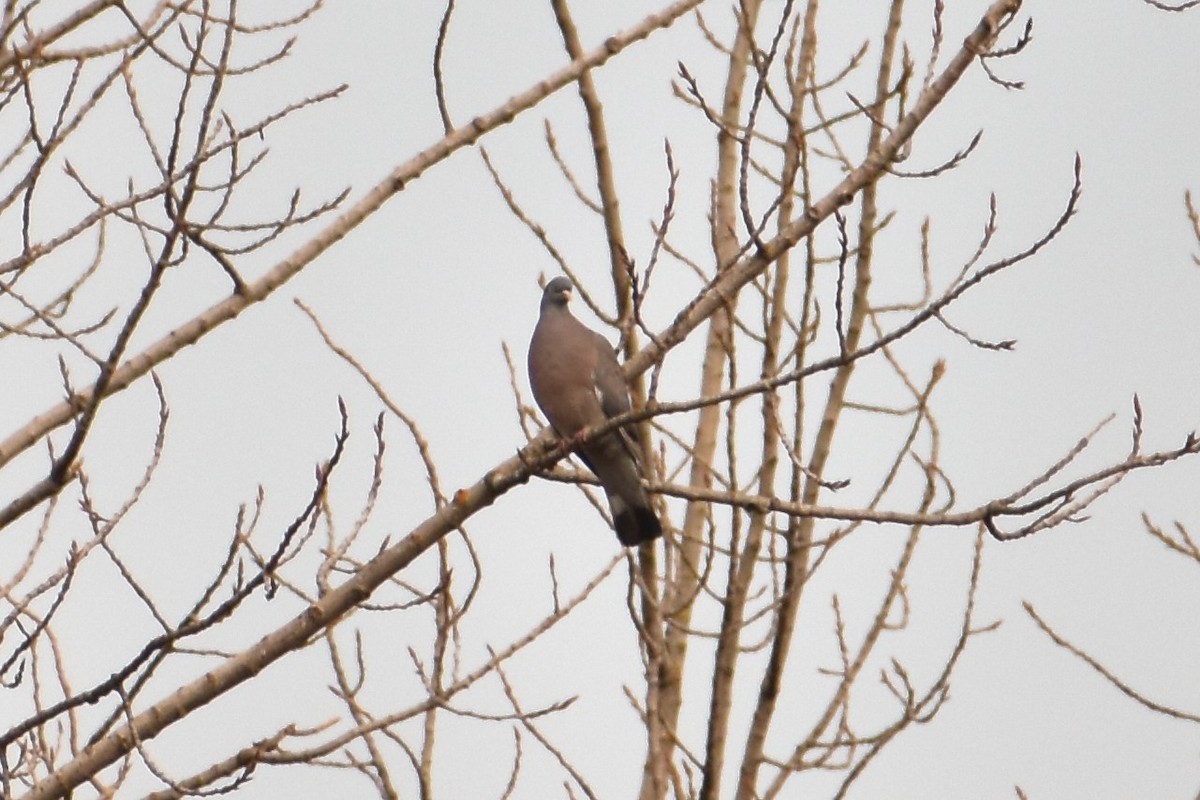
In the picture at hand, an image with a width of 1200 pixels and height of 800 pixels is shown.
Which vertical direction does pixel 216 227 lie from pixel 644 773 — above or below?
above

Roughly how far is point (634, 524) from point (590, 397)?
525mm

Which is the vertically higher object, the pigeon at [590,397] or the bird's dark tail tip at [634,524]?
the pigeon at [590,397]

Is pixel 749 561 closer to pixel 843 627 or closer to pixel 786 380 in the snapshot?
pixel 843 627

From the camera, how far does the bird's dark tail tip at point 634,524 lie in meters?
5.20

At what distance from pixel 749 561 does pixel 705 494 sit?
1.24 m

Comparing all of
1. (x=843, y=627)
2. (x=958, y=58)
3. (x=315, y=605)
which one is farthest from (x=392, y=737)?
(x=958, y=58)

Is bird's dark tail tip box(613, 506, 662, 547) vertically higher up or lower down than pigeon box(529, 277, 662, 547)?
lower down

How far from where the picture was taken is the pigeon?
518cm

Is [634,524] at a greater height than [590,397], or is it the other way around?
[590,397]

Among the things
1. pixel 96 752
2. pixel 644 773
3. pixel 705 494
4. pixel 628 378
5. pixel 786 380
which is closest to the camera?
pixel 96 752

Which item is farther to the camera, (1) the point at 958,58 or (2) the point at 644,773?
(2) the point at 644,773

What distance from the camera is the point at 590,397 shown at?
5.53 m

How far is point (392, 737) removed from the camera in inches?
162

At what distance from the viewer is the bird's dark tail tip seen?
520 centimetres
